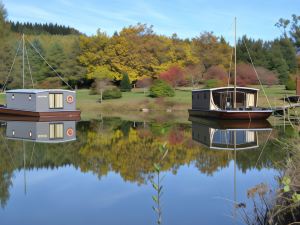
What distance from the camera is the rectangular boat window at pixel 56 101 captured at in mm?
31469

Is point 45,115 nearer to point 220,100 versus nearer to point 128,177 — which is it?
point 220,100

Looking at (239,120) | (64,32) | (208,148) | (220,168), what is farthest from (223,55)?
(64,32)

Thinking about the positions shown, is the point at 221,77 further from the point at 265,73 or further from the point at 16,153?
the point at 16,153

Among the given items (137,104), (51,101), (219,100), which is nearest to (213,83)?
(137,104)

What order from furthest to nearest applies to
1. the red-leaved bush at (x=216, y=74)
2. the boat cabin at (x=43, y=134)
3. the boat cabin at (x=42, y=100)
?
the red-leaved bush at (x=216, y=74) → the boat cabin at (x=42, y=100) → the boat cabin at (x=43, y=134)

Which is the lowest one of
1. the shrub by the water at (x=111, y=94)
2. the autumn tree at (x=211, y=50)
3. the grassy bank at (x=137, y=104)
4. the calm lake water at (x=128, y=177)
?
the calm lake water at (x=128, y=177)

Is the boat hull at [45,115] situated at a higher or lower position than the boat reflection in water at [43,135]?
higher

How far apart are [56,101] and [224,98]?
12.2 meters

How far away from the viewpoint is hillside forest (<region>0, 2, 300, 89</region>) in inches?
1882

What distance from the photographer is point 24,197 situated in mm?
8734

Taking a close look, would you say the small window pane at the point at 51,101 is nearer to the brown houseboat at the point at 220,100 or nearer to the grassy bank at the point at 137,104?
the grassy bank at the point at 137,104

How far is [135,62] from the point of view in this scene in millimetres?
48688

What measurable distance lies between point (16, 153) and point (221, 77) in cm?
3558

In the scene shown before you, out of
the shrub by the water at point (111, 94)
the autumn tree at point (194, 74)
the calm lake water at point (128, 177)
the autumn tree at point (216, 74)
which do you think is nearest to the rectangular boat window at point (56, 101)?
the shrub by the water at point (111, 94)
